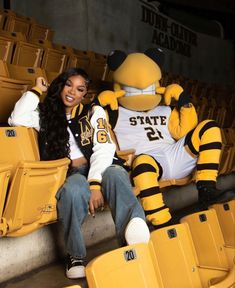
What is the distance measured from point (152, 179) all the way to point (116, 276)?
0.65 metres

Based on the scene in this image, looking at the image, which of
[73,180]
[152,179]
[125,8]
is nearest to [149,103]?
[152,179]

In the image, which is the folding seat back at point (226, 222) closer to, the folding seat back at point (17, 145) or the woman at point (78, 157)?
the woman at point (78, 157)

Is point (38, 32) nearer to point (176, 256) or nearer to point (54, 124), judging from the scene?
point (54, 124)

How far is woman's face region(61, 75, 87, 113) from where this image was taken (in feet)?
4.24

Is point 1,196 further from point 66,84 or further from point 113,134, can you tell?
point 113,134

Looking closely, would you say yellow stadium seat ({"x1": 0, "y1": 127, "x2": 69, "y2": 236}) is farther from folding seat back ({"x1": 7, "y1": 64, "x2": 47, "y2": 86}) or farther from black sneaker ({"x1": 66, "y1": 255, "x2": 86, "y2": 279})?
folding seat back ({"x1": 7, "y1": 64, "x2": 47, "y2": 86})

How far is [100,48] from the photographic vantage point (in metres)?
3.64

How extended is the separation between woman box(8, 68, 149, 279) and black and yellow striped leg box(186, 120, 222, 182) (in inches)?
13.6

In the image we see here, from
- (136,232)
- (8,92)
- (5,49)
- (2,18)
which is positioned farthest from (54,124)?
(2,18)

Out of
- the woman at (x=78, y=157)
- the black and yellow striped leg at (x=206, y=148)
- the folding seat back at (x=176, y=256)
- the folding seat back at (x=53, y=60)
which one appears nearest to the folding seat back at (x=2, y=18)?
the folding seat back at (x=53, y=60)

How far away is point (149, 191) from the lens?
134 centimetres

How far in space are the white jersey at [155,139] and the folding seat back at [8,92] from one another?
0.38m

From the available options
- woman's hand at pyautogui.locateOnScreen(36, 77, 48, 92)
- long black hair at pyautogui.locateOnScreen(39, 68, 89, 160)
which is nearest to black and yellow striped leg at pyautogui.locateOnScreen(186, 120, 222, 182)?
long black hair at pyautogui.locateOnScreen(39, 68, 89, 160)

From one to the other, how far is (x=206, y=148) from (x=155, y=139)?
211 mm
